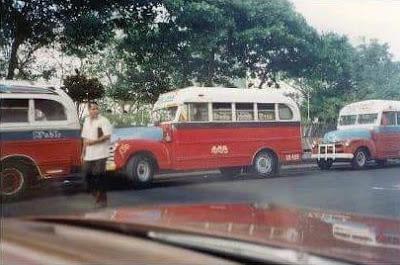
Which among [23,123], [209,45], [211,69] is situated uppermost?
[209,45]

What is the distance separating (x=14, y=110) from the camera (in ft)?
10.7

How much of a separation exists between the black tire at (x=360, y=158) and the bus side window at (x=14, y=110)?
8.65 feet

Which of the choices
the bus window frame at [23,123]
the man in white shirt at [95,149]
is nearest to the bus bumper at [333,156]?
the man in white shirt at [95,149]

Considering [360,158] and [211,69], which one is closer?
[211,69]

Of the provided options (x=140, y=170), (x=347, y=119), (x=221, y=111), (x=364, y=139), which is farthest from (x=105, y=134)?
(x=364, y=139)

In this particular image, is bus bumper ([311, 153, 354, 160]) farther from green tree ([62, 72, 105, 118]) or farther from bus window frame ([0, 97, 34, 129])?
bus window frame ([0, 97, 34, 129])

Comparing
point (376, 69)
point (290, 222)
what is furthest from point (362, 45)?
point (290, 222)

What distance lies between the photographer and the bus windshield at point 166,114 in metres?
3.53

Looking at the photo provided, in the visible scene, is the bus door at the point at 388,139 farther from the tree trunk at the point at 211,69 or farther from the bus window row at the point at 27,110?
the bus window row at the point at 27,110

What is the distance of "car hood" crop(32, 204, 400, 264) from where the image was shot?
Result: 875 mm

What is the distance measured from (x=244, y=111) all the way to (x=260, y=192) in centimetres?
59

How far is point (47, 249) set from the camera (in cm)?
94

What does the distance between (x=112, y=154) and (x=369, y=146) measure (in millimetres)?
2267

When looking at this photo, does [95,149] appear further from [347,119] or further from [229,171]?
[347,119]
